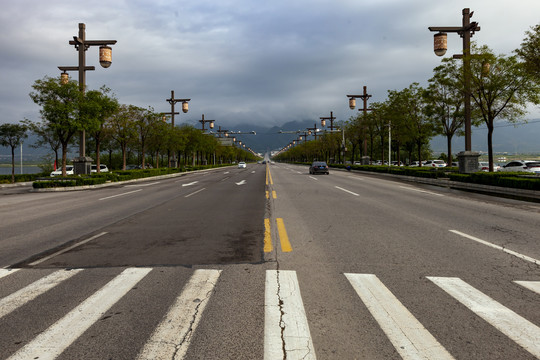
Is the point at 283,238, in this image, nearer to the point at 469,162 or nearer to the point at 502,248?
the point at 502,248

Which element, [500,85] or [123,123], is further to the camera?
[123,123]

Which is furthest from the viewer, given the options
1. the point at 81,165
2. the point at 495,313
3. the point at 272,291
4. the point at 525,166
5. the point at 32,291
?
the point at 525,166

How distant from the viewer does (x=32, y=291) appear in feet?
13.3

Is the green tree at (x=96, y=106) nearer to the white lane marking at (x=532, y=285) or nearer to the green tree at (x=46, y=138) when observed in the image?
the green tree at (x=46, y=138)

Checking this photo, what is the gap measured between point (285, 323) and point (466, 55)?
23.4m

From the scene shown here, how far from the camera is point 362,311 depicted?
11.2 feet

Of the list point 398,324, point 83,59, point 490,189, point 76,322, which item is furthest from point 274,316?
point 83,59

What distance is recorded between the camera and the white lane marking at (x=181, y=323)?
271 cm

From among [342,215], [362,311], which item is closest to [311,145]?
[342,215]

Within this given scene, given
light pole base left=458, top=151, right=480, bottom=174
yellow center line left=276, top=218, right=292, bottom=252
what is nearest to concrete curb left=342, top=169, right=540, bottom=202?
light pole base left=458, top=151, right=480, bottom=174

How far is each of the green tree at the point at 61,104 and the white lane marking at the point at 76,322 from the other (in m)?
21.3

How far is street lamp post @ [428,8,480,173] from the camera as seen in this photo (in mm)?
18125

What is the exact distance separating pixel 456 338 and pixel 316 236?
4.03 metres

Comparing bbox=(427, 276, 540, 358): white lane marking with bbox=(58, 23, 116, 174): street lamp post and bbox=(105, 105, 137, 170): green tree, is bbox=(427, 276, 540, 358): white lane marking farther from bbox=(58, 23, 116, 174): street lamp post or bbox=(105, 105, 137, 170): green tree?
bbox=(105, 105, 137, 170): green tree
